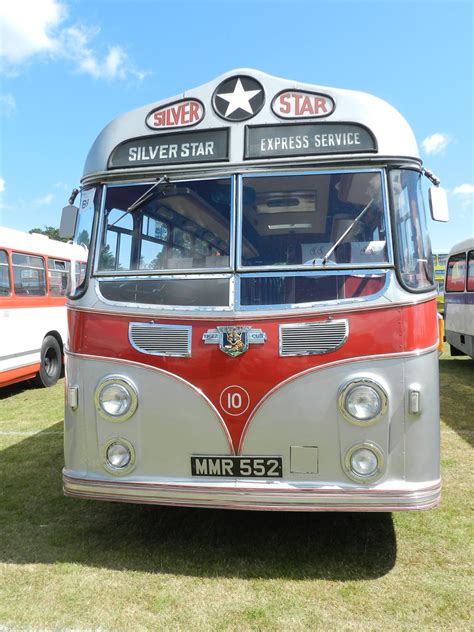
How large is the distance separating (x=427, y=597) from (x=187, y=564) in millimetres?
1428

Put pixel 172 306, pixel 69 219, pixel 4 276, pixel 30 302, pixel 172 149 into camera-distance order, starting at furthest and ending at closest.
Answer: pixel 30 302 < pixel 4 276 < pixel 69 219 < pixel 172 149 < pixel 172 306

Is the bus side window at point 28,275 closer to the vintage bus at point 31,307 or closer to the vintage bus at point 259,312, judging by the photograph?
the vintage bus at point 31,307

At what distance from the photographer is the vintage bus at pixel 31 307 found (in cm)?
870

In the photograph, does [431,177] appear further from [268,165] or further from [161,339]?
[161,339]

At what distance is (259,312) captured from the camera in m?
3.26

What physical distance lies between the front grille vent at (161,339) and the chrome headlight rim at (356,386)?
95 centimetres

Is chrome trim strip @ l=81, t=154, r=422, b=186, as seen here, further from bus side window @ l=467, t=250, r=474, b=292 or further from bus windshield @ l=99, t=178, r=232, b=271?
bus side window @ l=467, t=250, r=474, b=292

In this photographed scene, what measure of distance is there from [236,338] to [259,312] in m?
0.21

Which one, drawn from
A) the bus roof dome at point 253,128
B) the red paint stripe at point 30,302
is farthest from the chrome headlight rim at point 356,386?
the red paint stripe at point 30,302

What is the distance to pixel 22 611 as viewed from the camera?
298 centimetres

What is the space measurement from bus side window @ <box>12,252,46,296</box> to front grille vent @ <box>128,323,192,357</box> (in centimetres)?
628

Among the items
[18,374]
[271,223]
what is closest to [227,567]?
[271,223]

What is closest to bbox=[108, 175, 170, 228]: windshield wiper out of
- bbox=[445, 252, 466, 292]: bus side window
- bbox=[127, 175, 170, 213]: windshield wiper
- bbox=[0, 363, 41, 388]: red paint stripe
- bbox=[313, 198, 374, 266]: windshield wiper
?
bbox=[127, 175, 170, 213]: windshield wiper

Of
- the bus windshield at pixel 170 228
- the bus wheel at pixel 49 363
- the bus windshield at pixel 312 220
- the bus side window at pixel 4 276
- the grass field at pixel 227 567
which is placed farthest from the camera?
the bus wheel at pixel 49 363
